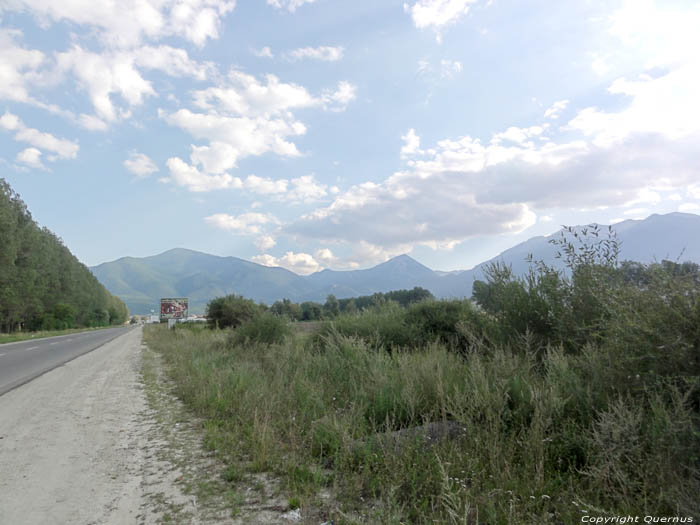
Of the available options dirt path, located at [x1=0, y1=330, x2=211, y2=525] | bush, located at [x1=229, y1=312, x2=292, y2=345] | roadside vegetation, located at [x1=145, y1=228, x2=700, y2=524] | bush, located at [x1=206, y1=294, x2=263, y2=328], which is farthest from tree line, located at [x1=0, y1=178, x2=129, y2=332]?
roadside vegetation, located at [x1=145, y1=228, x2=700, y2=524]

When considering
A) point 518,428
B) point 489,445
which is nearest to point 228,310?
point 518,428

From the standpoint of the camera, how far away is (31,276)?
4556 cm

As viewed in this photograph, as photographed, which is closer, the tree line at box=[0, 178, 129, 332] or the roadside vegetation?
the roadside vegetation

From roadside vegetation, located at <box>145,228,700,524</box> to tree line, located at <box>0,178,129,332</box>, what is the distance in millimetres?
44496

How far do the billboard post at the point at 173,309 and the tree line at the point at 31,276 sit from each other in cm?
1502

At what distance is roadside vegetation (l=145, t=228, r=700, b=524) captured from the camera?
9.78 feet

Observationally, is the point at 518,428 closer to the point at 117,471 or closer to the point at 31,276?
the point at 117,471

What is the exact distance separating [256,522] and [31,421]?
5.90 m

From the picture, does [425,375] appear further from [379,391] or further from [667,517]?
[667,517]

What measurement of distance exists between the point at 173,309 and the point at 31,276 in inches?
658

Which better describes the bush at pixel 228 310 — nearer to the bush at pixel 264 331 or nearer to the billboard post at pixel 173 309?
the billboard post at pixel 173 309

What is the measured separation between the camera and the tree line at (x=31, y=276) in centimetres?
3916

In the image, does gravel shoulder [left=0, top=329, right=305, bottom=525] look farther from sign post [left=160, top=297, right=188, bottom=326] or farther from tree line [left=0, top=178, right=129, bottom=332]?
sign post [left=160, top=297, right=188, bottom=326]

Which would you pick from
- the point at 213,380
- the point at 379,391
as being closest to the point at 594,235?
the point at 379,391
